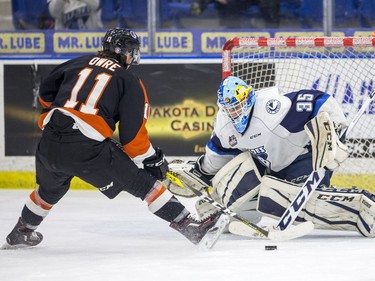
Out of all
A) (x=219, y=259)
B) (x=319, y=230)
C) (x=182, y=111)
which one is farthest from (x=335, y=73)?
(x=219, y=259)

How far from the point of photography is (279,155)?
14.3ft

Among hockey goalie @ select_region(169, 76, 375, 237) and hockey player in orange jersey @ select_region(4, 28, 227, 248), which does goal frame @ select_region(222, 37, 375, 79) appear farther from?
hockey player in orange jersey @ select_region(4, 28, 227, 248)

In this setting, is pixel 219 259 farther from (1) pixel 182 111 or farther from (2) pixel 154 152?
(1) pixel 182 111

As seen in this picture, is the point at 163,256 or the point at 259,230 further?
the point at 259,230

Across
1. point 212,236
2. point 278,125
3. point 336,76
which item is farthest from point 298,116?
point 336,76

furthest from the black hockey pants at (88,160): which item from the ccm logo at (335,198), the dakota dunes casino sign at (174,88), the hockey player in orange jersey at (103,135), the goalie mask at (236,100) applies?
the dakota dunes casino sign at (174,88)

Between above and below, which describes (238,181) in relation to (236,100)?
below

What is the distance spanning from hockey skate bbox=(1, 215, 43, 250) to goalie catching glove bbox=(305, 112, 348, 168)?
4.04 ft

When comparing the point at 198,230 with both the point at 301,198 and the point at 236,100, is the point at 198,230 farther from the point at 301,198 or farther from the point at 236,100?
the point at 236,100

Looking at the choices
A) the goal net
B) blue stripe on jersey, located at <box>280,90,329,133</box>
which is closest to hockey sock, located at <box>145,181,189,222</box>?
blue stripe on jersey, located at <box>280,90,329,133</box>

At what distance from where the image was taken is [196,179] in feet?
15.0

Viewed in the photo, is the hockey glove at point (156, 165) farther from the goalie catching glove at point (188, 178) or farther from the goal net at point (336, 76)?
the goal net at point (336, 76)

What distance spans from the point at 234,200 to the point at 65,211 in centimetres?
136

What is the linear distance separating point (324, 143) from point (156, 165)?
0.71 m
